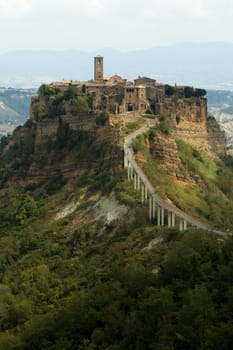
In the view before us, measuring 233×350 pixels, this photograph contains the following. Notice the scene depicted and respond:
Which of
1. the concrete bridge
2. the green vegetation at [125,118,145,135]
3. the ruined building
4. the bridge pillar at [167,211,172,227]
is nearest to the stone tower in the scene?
the ruined building

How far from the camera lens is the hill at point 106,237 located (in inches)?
869

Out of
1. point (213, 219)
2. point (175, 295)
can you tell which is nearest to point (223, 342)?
point (175, 295)

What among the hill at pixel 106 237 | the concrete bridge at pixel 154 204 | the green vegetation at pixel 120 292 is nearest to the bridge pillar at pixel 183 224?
the concrete bridge at pixel 154 204

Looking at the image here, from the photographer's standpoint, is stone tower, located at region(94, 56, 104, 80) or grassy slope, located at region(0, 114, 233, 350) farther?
stone tower, located at region(94, 56, 104, 80)

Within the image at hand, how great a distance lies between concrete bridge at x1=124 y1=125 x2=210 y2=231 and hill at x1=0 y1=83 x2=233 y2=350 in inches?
12.1

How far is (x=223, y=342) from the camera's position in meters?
18.9

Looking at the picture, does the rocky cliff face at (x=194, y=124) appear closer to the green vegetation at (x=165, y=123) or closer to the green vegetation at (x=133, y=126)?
the green vegetation at (x=165, y=123)

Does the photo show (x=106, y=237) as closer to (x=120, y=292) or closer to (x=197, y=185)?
(x=197, y=185)

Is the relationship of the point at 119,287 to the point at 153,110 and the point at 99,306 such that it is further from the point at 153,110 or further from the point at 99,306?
the point at 153,110

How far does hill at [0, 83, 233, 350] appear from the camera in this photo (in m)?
22.1

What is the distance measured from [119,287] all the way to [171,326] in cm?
508

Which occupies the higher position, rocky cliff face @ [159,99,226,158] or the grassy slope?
rocky cliff face @ [159,99,226,158]

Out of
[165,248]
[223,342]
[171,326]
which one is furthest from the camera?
[165,248]

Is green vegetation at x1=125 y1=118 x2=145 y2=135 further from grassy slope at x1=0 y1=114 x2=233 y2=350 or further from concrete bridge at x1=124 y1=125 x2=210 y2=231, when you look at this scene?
grassy slope at x1=0 y1=114 x2=233 y2=350
